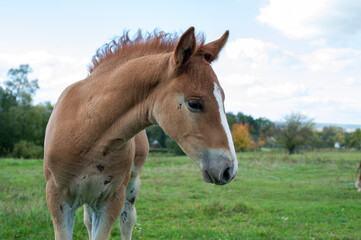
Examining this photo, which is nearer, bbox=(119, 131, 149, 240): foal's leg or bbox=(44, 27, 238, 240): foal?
bbox=(44, 27, 238, 240): foal

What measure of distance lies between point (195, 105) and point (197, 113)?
0.06 metres

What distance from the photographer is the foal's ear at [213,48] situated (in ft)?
8.51

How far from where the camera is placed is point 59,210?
2953mm

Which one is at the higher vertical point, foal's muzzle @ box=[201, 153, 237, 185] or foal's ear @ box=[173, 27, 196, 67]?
foal's ear @ box=[173, 27, 196, 67]

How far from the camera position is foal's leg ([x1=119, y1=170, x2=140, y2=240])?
428 cm

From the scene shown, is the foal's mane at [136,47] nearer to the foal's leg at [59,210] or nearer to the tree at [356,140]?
the foal's leg at [59,210]

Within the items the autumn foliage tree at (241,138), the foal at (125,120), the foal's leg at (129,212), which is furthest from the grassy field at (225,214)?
the autumn foliage tree at (241,138)

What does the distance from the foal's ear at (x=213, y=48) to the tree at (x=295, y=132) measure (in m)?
37.7

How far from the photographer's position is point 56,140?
9.29 ft

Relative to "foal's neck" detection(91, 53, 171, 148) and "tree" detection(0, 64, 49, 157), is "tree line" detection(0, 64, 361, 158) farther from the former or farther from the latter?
"foal's neck" detection(91, 53, 171, 148)

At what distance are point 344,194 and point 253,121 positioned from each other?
4463 centimetres

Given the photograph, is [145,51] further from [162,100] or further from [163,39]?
[162,100]

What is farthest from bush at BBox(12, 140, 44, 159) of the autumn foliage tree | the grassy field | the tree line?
the autumn foliage tree

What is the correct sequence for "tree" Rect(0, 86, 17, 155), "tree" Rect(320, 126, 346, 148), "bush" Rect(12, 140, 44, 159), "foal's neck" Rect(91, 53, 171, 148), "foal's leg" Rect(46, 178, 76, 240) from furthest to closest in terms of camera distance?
1. "tree" Rect(320, 126, 346, 148)
2. "tree" Rect(0, 86, 17, 155)
3. "bush" Rect(12, 140, 44, 159)
4. "foal's leg" Rect(46, 178, 76, 240)
5. "foal's neck" Rect(91, 53, 171, 148)
